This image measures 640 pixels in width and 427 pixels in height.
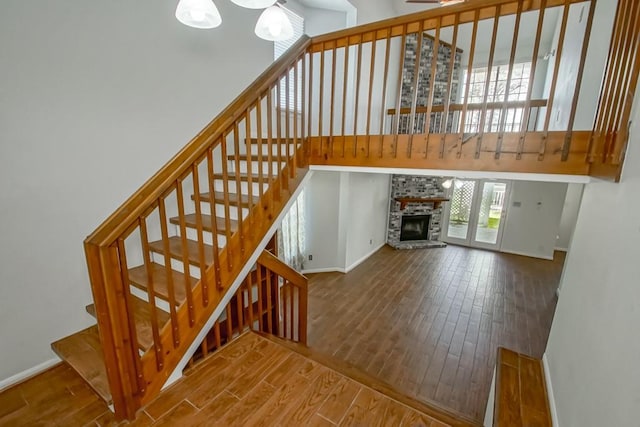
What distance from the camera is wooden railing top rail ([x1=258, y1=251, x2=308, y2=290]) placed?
7.49ft

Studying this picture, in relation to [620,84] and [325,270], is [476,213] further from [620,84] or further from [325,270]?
[620,84]

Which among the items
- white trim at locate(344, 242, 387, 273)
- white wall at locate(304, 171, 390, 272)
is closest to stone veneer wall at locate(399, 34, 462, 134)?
white wall at locate(304, 171, 390, 272)

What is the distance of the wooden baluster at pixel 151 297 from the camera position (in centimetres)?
126

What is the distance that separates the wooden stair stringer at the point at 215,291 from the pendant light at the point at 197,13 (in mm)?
1060

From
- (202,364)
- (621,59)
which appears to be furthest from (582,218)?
(202,364)

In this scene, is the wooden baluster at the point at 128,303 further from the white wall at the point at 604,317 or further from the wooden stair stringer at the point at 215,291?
the white wall at the point at 604,317

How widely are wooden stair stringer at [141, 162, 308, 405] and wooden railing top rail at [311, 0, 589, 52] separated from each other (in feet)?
3.80

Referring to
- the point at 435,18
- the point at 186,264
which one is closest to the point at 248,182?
the point at 186,264

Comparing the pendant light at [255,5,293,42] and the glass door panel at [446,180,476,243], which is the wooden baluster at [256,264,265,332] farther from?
the glass door panel at [446,180,476,243]

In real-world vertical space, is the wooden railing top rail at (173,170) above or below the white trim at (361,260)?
above

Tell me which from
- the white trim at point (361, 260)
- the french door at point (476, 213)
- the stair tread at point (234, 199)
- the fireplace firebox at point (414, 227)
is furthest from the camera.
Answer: the fireplace firebox at point (414, 227)

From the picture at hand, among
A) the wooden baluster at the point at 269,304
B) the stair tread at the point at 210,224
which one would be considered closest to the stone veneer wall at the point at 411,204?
the wooden baluster at the point at 269,304

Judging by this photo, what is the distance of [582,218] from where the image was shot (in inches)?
55.9

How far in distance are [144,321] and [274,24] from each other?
200 centimetres
